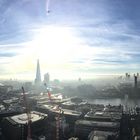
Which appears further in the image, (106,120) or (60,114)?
(60,114)

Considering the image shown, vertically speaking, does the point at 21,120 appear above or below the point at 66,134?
above

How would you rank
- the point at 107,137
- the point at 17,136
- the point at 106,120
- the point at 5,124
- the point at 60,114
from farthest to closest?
the point at 60,114
the point at 106,120
the point at 5,124
the point at 17,136
the point at 107,137

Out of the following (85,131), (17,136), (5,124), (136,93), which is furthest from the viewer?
(136,93)

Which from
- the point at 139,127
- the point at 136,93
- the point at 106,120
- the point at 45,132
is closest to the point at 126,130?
the point at 139,127

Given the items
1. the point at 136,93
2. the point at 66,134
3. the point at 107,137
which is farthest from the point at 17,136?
the point at 136,93

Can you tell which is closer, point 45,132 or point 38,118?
point 45,132

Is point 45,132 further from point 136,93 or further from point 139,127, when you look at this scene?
point 136,93

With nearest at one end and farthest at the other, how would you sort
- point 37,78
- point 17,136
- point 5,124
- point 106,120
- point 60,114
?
point 17,136 < point 5,124 < point 106,120 < point 60,114 < point 37,78

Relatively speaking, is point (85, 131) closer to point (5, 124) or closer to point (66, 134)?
point (66, 134)

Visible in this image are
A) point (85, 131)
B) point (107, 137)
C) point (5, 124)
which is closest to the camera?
point (107, 137)
